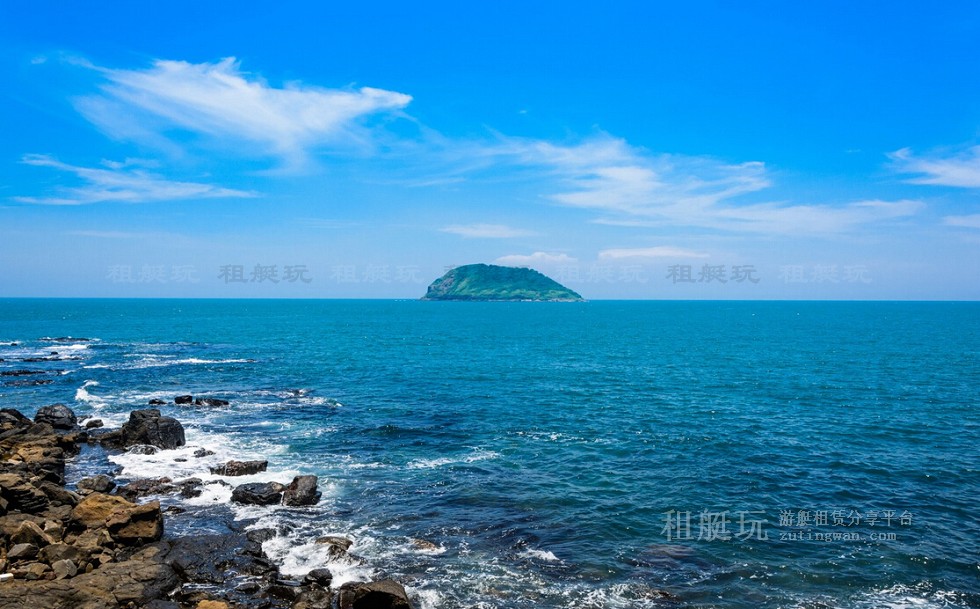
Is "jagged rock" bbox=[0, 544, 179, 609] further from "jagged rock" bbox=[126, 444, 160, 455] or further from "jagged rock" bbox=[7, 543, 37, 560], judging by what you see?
"jagged rock" bbox=[126, 444, 160, 455]

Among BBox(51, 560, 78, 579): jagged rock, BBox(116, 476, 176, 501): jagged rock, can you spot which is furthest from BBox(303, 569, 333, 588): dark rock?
BBox(116, 476, 176, 501): jagged rock

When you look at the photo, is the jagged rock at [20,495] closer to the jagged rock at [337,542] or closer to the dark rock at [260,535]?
the dark rock at [260,535]

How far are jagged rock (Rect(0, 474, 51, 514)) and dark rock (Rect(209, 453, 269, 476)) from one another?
29.9 ft

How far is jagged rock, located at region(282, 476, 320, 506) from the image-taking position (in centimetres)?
2988

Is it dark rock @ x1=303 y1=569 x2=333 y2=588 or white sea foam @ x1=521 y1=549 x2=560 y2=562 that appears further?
white sea foam @ x1=521 y1=549 x2=560 y2=562

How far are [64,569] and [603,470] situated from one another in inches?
1066

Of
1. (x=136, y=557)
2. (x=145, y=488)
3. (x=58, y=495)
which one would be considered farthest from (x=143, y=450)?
(x=136, y=557)

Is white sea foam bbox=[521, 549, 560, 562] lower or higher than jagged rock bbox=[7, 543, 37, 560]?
lower

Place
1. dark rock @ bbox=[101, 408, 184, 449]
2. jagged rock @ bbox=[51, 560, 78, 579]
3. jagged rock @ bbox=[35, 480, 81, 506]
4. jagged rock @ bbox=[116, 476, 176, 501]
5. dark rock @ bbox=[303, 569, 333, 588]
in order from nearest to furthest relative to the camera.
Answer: jagged rock @ bbox=[51, 560, 78, 579], dark rock @ bbox=[303, 569, 333, 588], jagged rock @ bbox=[35, 480, 81, 506], jagged rock @ bbox=[116, 476, 176, 501], dark rock @ bbox=[101, 408, 184, 449]

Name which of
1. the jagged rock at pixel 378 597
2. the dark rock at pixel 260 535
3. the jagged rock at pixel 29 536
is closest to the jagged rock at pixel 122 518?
Result: the jagged rock at pixel 29 536

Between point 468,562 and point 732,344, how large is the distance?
10651 centimetres

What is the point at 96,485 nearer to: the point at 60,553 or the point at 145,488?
the point at 145,488

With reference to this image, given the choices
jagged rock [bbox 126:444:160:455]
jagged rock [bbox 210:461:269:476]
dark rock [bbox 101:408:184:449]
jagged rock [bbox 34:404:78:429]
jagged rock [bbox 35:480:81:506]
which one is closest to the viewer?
jagged rock [bbox 35:480:81:506]

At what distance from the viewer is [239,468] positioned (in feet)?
114
